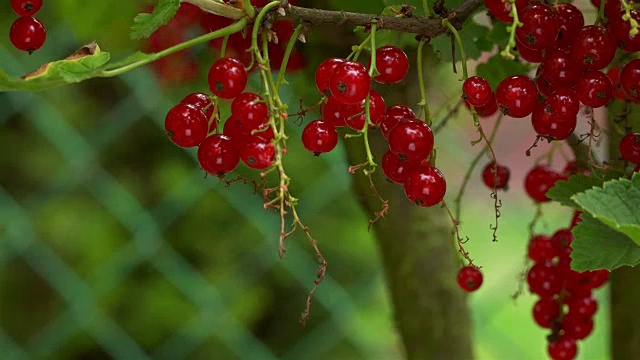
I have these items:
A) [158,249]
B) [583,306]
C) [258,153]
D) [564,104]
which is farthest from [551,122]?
[158,249]

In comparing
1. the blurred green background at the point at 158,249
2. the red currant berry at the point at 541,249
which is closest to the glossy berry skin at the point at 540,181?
the red currant berry at the point at 541,249

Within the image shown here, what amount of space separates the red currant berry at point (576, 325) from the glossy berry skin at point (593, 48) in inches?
9.7

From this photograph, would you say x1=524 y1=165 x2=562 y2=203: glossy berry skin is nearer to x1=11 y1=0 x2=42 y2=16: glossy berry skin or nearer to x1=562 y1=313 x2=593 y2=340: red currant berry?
x1=562 y1=313 x2=593 y2=340: red currant berry

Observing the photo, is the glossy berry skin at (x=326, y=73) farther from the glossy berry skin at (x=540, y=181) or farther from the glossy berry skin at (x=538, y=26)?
the glossy berry skin at (x=540, y=181)

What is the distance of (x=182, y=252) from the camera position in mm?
1346

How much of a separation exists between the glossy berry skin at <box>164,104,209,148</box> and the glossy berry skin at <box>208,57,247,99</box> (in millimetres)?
18

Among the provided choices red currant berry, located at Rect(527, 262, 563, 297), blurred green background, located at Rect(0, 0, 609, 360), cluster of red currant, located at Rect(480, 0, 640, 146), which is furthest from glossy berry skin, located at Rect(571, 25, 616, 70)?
blurred green background, located at Rect(0, 0, 609, 360)

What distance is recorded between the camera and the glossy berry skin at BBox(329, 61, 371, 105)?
0.36 meters

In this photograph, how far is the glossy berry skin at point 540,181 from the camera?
1.87 ft

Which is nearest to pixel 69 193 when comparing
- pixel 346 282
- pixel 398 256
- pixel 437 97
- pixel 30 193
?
pixel 30 193

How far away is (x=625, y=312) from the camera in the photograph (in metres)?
0.64

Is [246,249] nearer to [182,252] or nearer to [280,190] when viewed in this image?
[182,252]

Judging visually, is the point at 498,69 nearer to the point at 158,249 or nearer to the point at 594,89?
the point at 594,89

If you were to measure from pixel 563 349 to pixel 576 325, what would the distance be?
22 millimetres
